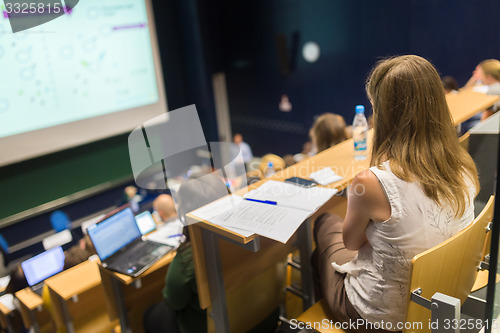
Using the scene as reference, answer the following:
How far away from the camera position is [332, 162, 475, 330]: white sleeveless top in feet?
3.73

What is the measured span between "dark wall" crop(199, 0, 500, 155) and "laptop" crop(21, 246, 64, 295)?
2.45 m

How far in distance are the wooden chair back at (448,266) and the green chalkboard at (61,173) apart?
170 inches

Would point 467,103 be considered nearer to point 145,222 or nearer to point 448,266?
point 448,266

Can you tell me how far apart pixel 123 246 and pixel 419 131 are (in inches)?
66.7

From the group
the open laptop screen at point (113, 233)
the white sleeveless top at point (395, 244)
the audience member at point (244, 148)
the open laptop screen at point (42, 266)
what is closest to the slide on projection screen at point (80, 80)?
the audience member at point (244, 148)

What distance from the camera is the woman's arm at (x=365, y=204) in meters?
1.14

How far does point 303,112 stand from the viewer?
5355 millimetres

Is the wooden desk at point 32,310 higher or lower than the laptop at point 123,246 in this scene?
lower

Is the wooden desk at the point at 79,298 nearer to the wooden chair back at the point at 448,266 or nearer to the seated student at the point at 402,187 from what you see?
the seated student at the point at 402,187

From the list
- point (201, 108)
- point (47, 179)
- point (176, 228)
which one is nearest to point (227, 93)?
point (201, 108)

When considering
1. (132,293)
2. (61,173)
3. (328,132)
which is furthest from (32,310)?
(61,173)

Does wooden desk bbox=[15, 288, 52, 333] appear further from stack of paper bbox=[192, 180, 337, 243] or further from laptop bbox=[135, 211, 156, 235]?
stack of paper bbox=[192, 180, 337, 243]

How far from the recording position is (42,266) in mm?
2518

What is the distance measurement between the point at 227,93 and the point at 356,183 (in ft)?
17.2
